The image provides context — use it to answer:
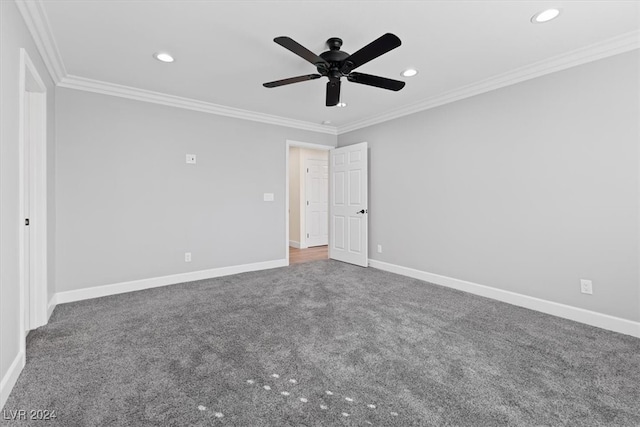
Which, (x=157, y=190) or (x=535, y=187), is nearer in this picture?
(x=535, y=187)

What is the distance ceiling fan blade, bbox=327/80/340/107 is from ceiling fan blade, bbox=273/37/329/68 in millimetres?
169

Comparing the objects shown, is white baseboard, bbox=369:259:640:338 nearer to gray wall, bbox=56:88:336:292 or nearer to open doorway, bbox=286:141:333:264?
gray wall, bbox=56:88:336:292

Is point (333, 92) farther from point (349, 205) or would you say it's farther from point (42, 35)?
point (349, 205)

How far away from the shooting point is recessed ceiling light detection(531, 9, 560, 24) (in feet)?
7.00

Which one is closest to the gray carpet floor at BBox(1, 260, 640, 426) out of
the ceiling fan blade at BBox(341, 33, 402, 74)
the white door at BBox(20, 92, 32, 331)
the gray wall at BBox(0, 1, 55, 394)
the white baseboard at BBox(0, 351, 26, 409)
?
the white baseboard at BBox(0, 351, 26, 409)

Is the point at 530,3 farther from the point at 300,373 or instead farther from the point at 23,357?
the point at 23,357

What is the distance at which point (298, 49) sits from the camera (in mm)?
2107

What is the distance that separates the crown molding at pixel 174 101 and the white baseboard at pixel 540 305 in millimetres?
3016

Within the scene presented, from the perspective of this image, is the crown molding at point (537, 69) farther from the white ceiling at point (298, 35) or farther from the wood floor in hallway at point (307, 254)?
the wood floor in hallway at point (307, 254)

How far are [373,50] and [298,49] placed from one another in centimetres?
53

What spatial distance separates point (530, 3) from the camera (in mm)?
2057

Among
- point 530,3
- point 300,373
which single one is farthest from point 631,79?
point 300,373

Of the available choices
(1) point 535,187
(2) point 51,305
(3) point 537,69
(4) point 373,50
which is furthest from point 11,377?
(3) point 537,69

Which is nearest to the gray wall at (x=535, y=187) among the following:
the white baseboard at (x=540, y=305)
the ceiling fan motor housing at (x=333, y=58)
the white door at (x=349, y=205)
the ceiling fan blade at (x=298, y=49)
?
the white baseboard at (x=540, y=305)
